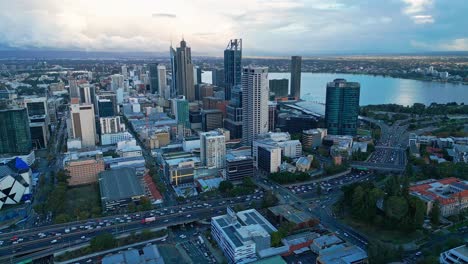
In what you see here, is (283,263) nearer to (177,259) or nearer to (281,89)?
(177,259)

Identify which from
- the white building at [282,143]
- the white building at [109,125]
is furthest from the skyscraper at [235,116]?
the white building at [109,125]

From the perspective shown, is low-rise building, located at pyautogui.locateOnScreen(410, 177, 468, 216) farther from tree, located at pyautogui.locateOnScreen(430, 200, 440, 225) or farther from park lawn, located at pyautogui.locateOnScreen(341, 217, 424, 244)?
park lawn, located at pyautogui.locateOnScreen(341, 217, 424, 244)

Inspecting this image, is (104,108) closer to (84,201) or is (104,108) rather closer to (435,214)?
(84,201)

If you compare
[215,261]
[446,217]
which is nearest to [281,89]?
[446,217]

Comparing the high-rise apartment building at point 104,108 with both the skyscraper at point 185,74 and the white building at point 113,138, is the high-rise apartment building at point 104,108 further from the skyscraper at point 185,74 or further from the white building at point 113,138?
the skyscraper at point 185,74

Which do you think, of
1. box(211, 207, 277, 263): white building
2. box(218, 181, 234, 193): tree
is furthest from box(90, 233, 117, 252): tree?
box(218, 181, 234, 193): tree

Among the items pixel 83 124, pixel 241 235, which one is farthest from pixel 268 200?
pixel 83 124
